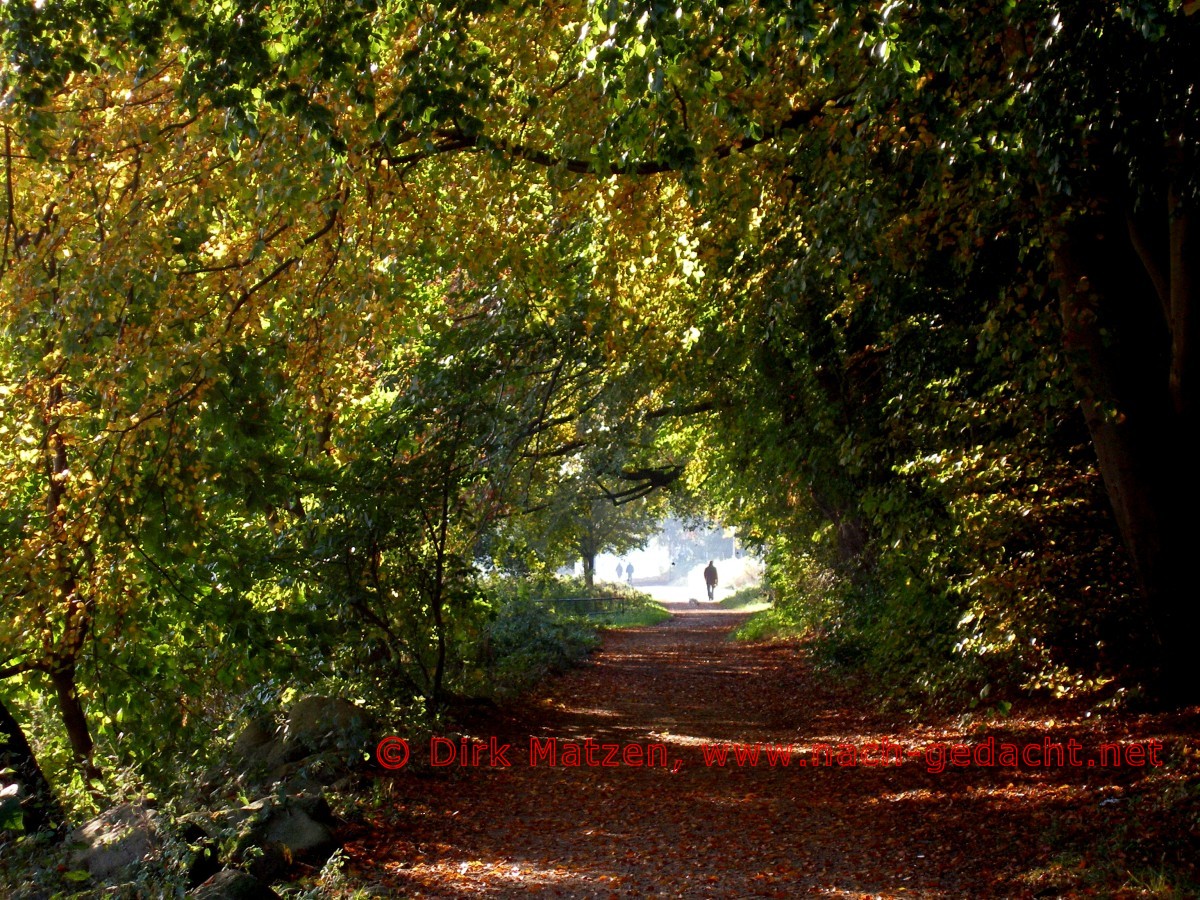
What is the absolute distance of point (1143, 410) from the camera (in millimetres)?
6980

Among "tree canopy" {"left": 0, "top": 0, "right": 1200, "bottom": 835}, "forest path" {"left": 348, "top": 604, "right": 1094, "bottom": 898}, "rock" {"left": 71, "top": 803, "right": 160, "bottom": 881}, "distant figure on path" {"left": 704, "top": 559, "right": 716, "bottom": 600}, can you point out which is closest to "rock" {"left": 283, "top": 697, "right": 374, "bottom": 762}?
"forest path" {"left": 348, "top": 604, "right": 1094, "bottom": 898}

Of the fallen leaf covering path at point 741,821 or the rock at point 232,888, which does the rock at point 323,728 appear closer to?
the fallen leaf covering path at point 741,821

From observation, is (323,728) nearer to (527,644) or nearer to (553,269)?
(553,269)

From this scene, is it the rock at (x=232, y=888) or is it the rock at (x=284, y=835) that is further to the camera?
the rock at (x=284, y=835)

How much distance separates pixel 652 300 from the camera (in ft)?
37.8

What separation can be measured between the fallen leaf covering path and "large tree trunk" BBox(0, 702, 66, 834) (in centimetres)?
201

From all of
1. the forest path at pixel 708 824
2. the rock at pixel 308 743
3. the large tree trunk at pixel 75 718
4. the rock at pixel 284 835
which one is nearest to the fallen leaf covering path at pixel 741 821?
the forest path at pixel 708 824

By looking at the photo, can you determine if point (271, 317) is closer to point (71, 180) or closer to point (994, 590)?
point (71, 180)

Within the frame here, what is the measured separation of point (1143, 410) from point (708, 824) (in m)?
4.36

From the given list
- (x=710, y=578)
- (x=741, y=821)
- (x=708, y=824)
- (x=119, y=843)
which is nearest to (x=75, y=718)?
(x=119, y=843)

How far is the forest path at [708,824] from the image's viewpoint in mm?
6242

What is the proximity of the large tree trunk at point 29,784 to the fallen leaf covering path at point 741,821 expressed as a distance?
2014mm

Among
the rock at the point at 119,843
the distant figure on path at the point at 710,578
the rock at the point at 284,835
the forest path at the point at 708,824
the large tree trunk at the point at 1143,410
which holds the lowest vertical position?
the forest path at the point at 708,824

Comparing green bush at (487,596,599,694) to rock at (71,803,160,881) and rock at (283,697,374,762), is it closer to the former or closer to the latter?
rock at (283,697,374,762)
